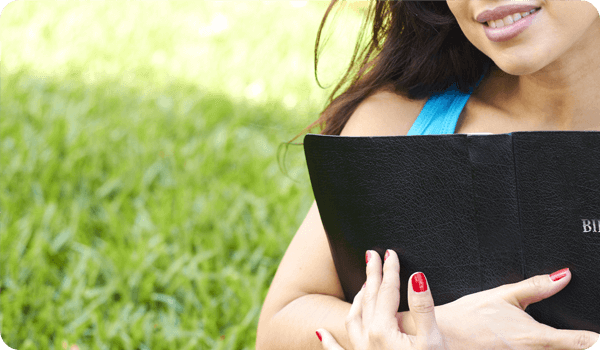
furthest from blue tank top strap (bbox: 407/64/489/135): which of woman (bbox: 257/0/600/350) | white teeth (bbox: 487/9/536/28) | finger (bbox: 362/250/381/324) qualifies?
finger (bbox: 362/250/381/324)

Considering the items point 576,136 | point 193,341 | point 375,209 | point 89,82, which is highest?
point 576,136

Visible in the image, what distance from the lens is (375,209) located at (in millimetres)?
1140

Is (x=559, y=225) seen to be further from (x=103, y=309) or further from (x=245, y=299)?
(x=103, y=309)

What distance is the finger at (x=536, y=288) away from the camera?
1006mm

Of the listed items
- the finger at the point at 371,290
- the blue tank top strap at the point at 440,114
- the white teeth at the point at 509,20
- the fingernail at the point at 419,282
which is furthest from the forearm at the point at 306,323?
the white teeth at the point at 509,20

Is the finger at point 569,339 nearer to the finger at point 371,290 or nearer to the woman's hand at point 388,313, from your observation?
the woman's hand at point 388,313

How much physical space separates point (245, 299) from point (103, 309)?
54 centimetres

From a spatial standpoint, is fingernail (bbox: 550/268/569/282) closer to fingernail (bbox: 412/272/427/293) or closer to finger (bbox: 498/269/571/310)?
finger (bbox: 498/269/571/310)

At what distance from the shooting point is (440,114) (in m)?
1.46

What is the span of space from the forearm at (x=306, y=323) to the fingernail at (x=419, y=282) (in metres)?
0.22

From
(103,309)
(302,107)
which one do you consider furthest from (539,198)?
(302,107)

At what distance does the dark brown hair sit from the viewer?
1517 millimetres

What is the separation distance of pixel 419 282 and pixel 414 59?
690 mm

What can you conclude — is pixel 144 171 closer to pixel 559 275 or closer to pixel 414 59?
pixel 414 59
